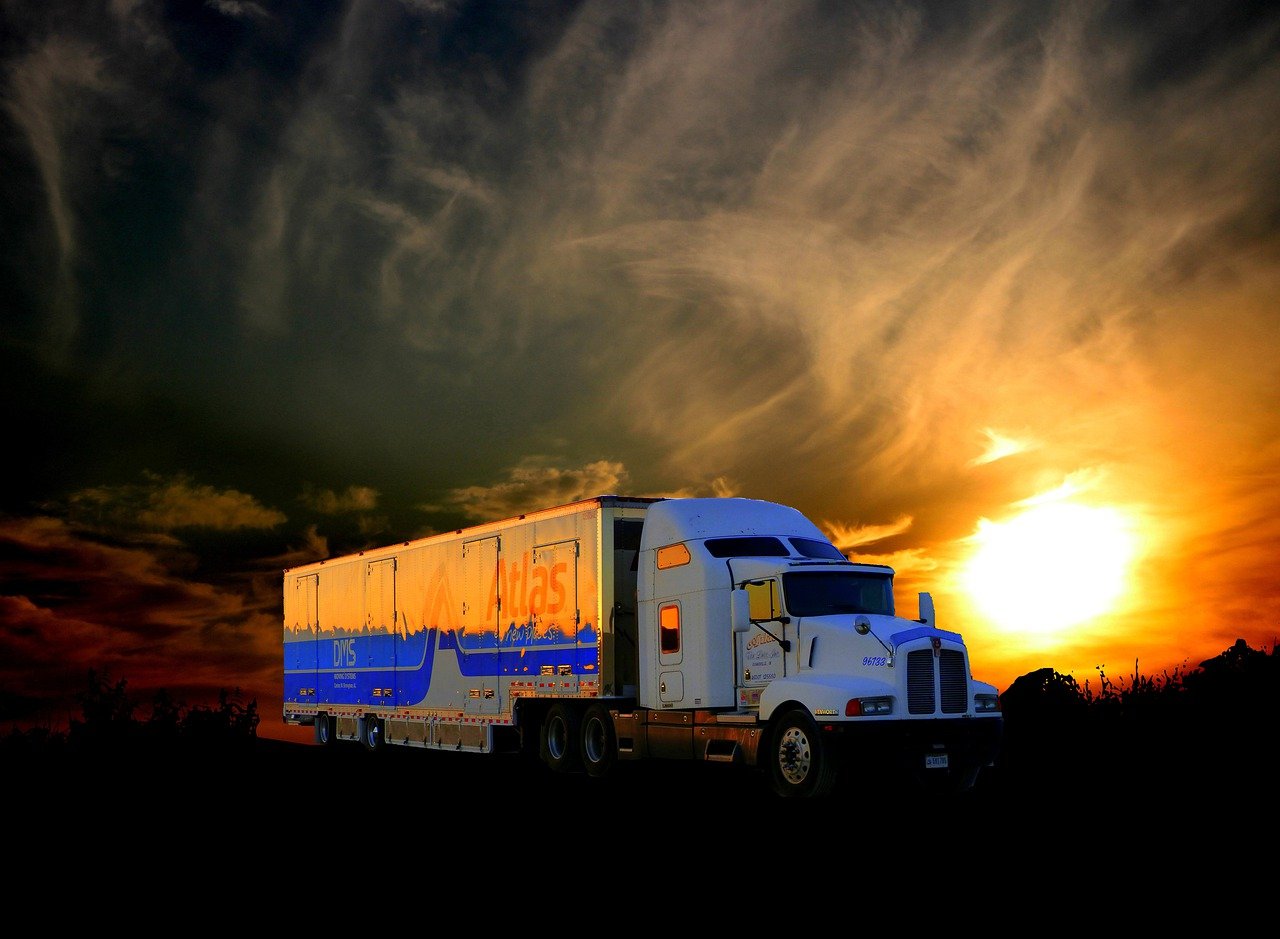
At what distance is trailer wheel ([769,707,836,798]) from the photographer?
1709cm

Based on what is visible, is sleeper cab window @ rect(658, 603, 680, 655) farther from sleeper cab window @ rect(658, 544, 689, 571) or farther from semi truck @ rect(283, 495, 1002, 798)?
sleeper cab window @ rect(658, 544, 689, 571)

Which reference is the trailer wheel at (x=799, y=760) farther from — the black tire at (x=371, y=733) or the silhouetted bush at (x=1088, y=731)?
the black tire at (x=371, y=733)

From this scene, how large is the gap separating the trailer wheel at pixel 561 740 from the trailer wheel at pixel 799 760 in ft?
17.6

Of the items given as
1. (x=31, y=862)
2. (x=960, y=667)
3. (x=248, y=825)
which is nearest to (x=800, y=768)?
(x=960, y=667)

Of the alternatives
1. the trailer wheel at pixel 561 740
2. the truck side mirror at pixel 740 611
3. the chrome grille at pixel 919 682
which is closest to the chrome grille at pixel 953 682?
the chrome grille at pixel 919 682

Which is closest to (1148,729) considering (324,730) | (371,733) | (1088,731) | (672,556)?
(1088,731)

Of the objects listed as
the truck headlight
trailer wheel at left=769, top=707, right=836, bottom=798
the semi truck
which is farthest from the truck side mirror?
the truck headlight

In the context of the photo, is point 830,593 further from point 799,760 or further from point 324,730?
point 324,730

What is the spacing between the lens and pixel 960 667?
60.5 feet

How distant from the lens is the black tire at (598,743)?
→ 21.8 metres

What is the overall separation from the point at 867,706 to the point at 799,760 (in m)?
1.25

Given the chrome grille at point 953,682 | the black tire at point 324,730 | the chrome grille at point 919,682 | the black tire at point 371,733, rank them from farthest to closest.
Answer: the black tire at point 324,730 < the black tire at point 371,733 < the chrome grille at point 953,682 < the chrome grille at point 919,682

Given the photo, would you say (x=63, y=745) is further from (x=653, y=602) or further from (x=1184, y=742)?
(x=1184, y=742)

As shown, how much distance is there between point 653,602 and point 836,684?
4.46 m
